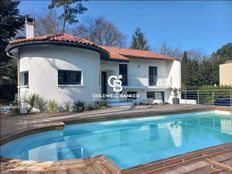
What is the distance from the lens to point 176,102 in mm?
18859

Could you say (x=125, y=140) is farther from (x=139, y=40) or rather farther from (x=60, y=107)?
(x=139, y=40)

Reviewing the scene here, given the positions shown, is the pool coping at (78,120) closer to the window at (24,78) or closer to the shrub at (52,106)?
the shrub at (52,106)

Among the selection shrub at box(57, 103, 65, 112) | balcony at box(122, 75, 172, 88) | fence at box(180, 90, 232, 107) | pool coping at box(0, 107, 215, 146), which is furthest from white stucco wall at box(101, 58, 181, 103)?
shrub at box(57, 103, 65, 112)

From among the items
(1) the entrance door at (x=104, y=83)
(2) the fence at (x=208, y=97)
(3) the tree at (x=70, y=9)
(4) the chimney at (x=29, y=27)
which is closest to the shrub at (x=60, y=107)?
(4) the chimney at (x=29, y=27)

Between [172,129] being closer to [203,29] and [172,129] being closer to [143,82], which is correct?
[143,82]

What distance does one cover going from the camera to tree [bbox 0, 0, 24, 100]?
61.7 ft

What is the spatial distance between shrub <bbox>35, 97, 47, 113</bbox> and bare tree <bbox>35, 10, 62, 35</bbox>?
18.1 metres

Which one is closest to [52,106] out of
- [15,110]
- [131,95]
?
[15,110]

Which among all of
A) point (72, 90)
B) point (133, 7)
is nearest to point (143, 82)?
point (133, 7)

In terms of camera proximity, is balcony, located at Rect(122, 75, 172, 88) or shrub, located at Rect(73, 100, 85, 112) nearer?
shrub, located at Rect(73, 100, 85, 112)

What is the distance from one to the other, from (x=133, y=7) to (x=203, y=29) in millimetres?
9424

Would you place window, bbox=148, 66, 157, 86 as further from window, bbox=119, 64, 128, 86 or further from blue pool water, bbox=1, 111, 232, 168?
blue pool water, bbox=1, 111, 232, 168

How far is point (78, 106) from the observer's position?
1205 cm

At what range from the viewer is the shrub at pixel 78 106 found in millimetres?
11953
